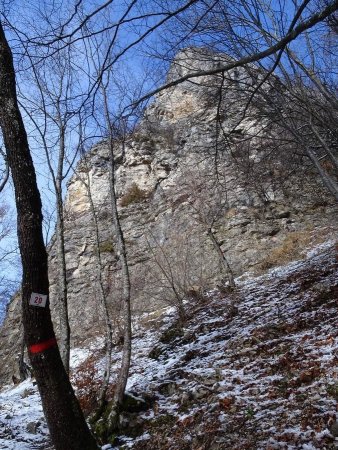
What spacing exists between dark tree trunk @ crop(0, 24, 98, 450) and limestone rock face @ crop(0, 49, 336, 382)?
7.08 metres

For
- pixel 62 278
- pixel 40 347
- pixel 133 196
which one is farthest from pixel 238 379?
pixel 133 196

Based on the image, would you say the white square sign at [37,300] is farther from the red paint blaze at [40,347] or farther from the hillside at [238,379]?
the hillside at [238,379]

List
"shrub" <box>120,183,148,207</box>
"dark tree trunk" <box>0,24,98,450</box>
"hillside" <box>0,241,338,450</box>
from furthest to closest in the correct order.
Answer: "shrub" <box>120,183,148,207</box>
"hillside" <box>0,241,338,450</box>
"dark tree trunk" <box>0,24,98,450</box>

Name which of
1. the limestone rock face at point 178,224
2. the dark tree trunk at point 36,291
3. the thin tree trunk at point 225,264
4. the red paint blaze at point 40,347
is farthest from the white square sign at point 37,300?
the thin tree trunk at point 225,264

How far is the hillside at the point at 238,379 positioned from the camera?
376 cm

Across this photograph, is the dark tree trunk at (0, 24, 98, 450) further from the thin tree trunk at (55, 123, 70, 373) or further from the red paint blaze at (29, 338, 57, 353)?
the thin tree trunk at (55, 123, 70, 373)

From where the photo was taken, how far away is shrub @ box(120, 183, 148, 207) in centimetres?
2277

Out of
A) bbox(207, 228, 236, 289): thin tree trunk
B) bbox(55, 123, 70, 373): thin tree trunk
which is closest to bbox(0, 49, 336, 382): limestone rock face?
bbox(207, 228, 236, 289): thin tree trunk

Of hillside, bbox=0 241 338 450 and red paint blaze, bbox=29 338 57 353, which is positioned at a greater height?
red paint blaze, bbox=29 338 57 353

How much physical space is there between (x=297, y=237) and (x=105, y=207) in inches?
491

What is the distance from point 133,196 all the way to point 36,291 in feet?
64.5

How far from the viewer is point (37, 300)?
3.57 metres

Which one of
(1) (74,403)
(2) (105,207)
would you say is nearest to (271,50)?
(1) (74,403)

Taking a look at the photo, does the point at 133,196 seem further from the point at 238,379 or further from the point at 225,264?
the point at 238,379
